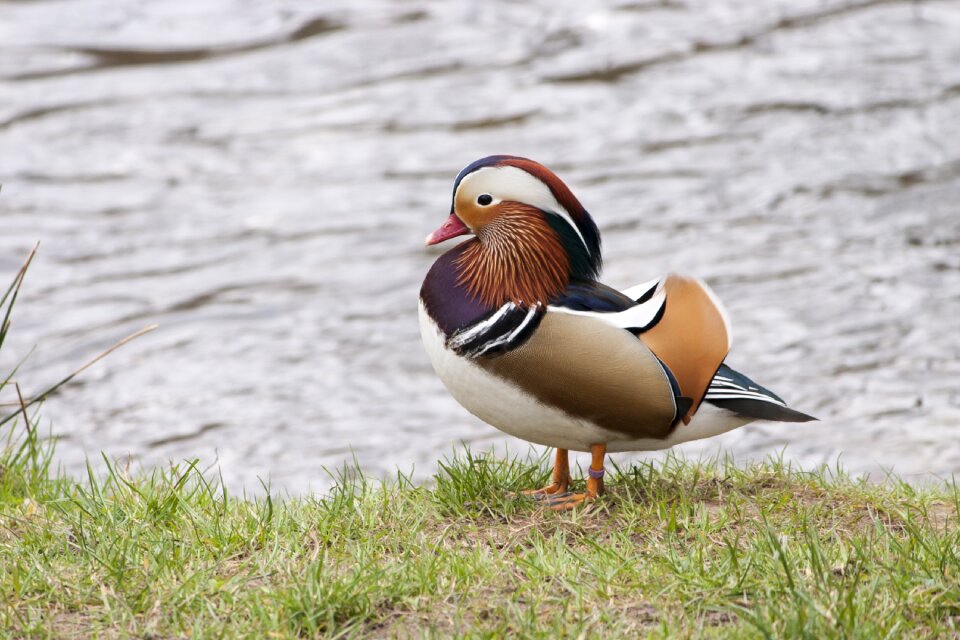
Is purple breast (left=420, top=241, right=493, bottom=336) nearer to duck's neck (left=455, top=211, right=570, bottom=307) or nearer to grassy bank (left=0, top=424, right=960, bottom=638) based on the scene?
duck's neck (left=455, top=211, right=570, bottom=307)

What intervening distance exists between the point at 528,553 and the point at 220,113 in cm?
897

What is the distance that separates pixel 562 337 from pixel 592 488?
1.80 feet

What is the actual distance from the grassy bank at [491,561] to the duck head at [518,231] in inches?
25.3

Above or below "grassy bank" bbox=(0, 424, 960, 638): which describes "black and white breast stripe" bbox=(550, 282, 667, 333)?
above

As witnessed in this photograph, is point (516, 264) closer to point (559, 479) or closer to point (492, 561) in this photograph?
point (559, 479)

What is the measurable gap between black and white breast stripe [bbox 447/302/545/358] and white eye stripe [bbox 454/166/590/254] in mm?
335

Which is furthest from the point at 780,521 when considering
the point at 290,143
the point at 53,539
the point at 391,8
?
the point at 391,8

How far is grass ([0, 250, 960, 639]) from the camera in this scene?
129 inches

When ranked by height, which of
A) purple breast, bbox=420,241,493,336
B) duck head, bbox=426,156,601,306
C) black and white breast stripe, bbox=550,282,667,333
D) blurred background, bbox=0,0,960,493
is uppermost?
duck head, bbox=426,156,601,306

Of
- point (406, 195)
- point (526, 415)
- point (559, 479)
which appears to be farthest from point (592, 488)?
point (406, 195)

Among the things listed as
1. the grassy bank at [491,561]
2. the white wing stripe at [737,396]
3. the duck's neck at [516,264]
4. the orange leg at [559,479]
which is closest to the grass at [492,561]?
the grassy bank at [491,561]

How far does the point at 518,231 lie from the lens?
157 inches

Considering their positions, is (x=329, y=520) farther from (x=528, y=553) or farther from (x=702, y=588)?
(x=702, y=588)

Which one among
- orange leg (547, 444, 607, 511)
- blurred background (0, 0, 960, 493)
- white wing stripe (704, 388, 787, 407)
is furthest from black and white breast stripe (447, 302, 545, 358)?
blurred background (0, 0, 960, 493)
